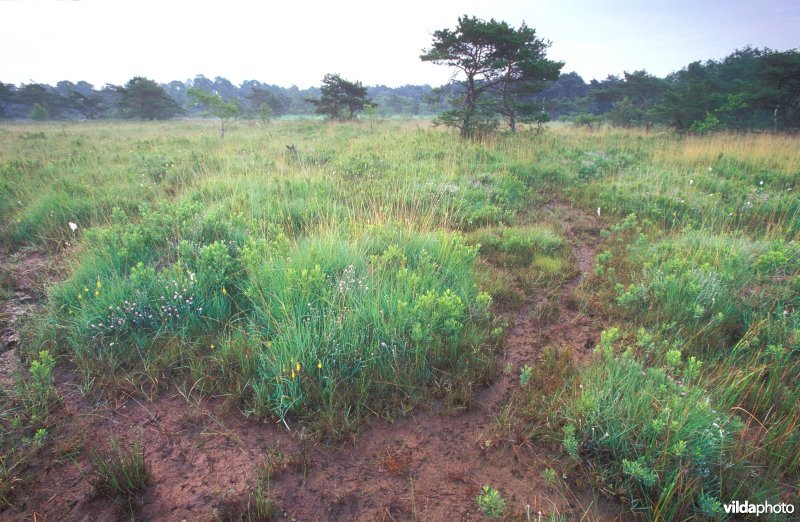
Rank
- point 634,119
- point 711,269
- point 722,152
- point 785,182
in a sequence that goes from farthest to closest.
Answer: point 634,119 < point 722,152 < point 785,182 < point 711,269

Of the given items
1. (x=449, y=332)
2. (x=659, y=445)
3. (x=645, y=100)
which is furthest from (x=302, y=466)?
(x=645, y=100)

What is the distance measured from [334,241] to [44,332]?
2.43 meters

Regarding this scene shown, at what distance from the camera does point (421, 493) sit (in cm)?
182

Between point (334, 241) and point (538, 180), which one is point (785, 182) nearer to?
point (538, 180)

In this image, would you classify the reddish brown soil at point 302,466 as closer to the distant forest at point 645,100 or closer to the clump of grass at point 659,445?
the clump of grass at point 659,445

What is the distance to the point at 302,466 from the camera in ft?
6.30

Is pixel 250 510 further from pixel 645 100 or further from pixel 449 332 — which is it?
pixel 645 100

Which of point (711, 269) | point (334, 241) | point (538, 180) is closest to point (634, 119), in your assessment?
point (538, 180)

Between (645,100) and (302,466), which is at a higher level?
(645,100)

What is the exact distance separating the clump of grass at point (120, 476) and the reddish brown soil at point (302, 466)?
42 mm

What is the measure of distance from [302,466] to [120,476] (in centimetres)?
92

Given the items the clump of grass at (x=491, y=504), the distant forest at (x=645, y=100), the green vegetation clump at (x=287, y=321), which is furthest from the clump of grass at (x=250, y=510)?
the distant forest at (x=645, y=100)

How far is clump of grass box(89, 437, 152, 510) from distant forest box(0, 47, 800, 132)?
15.6m

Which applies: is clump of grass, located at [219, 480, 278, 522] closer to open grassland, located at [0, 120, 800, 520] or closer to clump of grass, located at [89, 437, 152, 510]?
open grassland, located at [0, 120, 800, 520]
